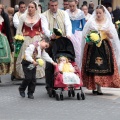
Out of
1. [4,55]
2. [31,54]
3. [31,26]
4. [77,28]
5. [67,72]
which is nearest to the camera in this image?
[31,54]

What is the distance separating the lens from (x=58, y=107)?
10.4 metres

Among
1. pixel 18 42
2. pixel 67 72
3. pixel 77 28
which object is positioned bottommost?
pixel 67 72

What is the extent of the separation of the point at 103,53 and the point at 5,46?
8.35 ft

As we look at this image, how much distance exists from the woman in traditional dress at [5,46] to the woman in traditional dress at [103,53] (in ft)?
7.21

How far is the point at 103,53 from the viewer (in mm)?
11648

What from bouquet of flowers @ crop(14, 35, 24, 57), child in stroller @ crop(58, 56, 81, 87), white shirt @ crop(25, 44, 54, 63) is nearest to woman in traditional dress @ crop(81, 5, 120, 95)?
child in stroller @ crop(58, 56, 81, 87)

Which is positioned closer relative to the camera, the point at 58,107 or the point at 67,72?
the point at 58,107

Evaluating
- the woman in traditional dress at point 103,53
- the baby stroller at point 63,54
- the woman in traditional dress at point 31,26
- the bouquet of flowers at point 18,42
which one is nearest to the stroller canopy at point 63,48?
the baby stroller at point 63,54

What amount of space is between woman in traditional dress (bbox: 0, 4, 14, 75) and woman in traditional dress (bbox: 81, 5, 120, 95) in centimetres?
220

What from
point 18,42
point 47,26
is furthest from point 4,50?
point 47,26

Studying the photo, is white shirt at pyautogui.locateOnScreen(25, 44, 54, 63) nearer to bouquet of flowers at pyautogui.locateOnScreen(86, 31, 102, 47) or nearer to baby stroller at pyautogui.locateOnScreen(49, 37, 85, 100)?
baby stroller at pyautogui.locateOnScreen(49, 37, 85, 100)

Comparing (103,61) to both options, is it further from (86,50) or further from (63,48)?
(63,48)

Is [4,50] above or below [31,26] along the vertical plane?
below

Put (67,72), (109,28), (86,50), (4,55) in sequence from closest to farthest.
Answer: (67,72) → (109,28) → (86,50) → (4,55)
